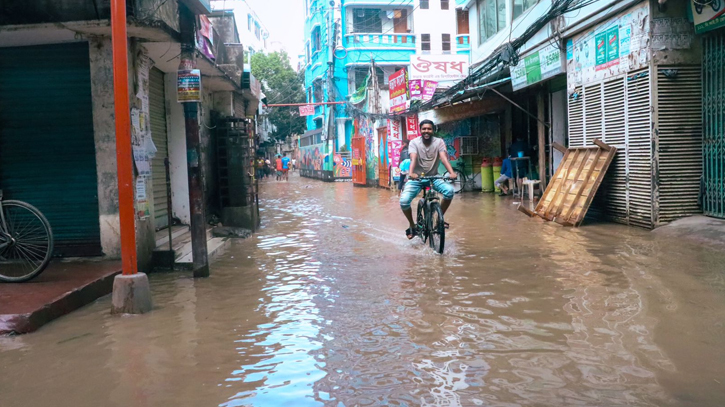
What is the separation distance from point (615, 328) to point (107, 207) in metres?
5.78

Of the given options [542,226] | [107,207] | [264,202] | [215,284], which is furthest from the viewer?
[264,202]

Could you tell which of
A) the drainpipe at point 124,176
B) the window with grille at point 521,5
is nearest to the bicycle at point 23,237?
the drainpipe at point 124,176

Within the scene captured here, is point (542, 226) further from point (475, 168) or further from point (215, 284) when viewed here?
point (475, 168)

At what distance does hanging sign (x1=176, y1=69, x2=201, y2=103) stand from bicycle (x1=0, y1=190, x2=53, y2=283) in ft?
6.29

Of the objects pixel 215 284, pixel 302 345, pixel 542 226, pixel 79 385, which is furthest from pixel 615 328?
pixel 542 226

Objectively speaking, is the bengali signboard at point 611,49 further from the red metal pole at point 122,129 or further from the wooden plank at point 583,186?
the red metal pole at point 122,129

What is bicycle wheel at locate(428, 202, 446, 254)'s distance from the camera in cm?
813

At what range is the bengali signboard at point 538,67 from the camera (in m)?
13.1

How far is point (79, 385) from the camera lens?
3.71 metres

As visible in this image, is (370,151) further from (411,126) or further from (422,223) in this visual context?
(422,223)

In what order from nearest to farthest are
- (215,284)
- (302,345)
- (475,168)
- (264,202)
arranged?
(302,345), (215,284), (264,202), (475,168)

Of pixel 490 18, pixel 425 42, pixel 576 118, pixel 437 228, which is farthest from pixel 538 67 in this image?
pixel 425 42

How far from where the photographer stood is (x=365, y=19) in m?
39.8

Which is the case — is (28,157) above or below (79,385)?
above
